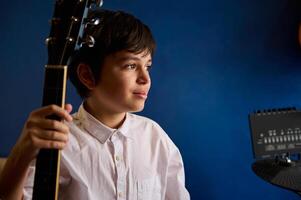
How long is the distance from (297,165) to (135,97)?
0.62m

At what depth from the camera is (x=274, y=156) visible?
2.83 feet

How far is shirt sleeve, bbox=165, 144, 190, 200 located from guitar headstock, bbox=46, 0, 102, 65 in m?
0.50

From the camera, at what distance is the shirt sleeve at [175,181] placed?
0.83m

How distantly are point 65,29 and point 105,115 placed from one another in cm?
30

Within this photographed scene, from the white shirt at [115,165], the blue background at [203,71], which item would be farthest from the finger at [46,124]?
the blue background at [203,71]

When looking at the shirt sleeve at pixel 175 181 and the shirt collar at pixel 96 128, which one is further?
the shirt sleeve at pixel 175 181

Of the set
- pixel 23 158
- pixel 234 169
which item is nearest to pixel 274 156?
Result: pixel 234 169

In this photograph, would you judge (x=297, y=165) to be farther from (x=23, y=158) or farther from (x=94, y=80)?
(x=23, y=158)

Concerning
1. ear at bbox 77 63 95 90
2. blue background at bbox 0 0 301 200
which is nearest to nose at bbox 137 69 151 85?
ear at bbox 77 63 95 90

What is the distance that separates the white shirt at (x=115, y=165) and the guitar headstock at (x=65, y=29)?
0.85ft

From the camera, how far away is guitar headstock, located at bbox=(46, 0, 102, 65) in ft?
1.72

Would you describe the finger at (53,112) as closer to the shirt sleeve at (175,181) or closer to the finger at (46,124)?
the finger at (46,124)

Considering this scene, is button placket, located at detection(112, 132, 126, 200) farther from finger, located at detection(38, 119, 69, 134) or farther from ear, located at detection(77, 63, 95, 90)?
finger, located at detection(38, 119, 69, 134)

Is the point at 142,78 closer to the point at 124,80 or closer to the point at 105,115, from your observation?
the point at 124,80
